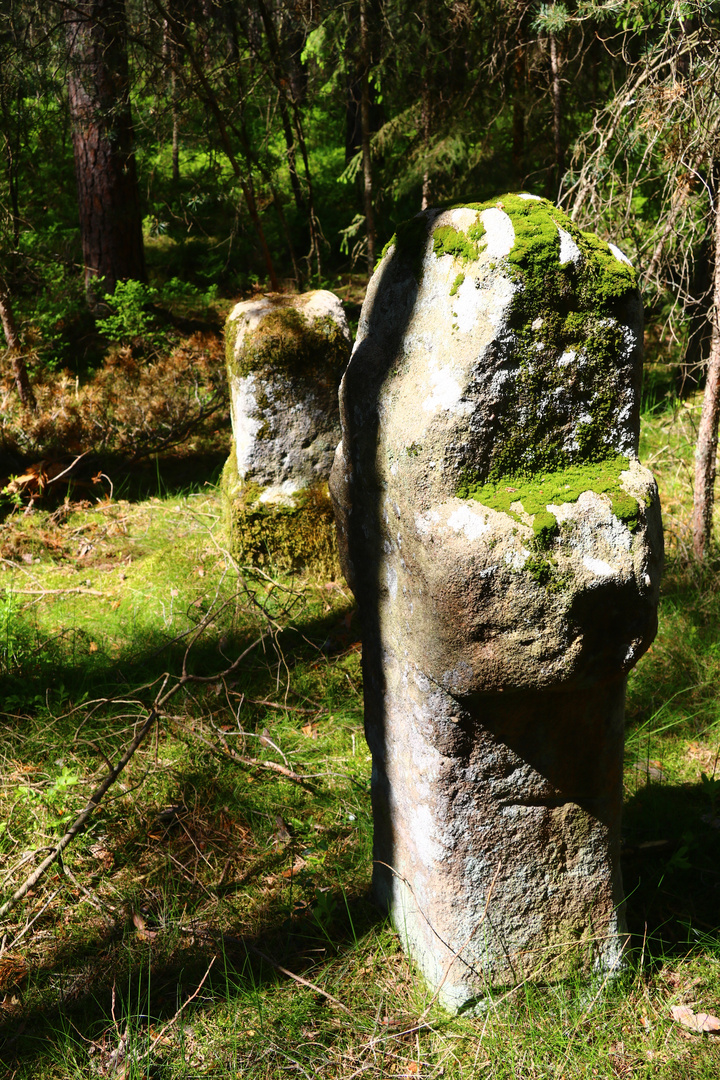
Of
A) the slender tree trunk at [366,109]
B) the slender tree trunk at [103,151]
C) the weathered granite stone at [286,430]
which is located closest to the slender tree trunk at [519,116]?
the slender tree trunk at [366,109]

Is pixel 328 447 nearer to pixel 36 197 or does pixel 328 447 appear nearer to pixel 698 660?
pixel 698 660

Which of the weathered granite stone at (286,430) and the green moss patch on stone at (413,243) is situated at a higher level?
the green moss patch on stone at (413,243)

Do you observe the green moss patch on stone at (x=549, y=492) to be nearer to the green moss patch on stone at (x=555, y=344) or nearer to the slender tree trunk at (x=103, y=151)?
the green moss patch on stone at (x=555, y=344)

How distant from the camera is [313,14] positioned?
6.77 metres

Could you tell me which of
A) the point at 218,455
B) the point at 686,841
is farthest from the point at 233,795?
the point at 218,455

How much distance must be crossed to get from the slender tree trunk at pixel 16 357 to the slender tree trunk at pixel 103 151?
1300mm

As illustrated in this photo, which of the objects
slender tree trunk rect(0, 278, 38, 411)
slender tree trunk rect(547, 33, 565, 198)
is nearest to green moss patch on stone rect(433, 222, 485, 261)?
slender tree trunk rect(547, 33, 565, 198)

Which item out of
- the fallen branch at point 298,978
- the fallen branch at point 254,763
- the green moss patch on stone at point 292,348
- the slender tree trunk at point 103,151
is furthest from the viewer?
the slender tree trunk at point 103,151

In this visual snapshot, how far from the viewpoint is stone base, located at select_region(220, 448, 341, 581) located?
17.0ft

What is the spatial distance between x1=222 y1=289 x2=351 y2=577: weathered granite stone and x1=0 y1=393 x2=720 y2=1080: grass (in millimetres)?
285

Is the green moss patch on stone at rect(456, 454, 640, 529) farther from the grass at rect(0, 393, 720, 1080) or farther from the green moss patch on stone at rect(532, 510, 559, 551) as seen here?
the grass at rect(0, 393, 720, 1080)

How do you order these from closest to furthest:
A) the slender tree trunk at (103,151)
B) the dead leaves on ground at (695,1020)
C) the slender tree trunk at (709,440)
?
the dead leaves on ground at (695,1020), the slender tree trunk at (709,440), the slender tree trunk at (103,151)

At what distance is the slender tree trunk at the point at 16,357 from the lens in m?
6.66

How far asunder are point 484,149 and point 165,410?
3805mm
